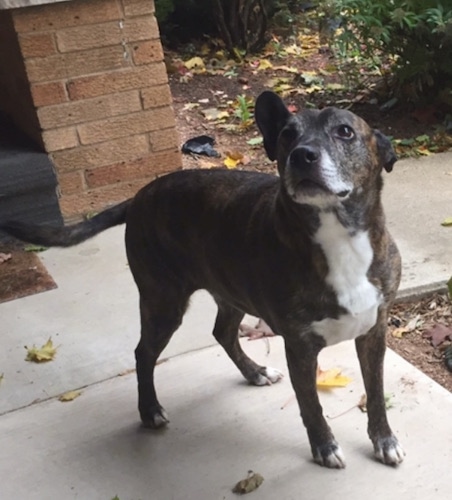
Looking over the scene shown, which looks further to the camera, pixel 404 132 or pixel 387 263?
pixel 404 132

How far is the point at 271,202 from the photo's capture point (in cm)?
284

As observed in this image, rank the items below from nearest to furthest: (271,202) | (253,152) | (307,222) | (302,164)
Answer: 1. (302,164)
2. (307,222)
3. (271,202)
4. (253,152)

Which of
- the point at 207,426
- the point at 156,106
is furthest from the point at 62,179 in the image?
the point at 207,426

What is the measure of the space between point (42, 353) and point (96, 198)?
1794mm

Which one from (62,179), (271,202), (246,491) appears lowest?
(246,491)

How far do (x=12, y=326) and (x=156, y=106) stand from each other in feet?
6.47

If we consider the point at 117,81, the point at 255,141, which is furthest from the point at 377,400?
the point at 255,141

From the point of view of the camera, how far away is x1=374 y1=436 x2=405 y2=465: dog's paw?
9.70 ft

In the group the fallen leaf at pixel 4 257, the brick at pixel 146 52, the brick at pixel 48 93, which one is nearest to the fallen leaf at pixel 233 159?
the brick at pixel 146 52

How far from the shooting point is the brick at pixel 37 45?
5000mm

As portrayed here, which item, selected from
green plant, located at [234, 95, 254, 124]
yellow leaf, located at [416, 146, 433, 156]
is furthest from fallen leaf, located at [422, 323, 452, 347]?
green plant, located at [234, 95, 254, 124]

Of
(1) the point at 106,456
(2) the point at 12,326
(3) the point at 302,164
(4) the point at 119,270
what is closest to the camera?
(3) the point at 302,164

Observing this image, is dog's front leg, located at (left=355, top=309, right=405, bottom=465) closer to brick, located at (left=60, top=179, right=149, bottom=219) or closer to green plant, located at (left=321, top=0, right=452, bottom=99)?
brick, located at (left=60, top=179, right=149, bottom=219)

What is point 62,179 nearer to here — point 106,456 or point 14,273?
point 14,273
